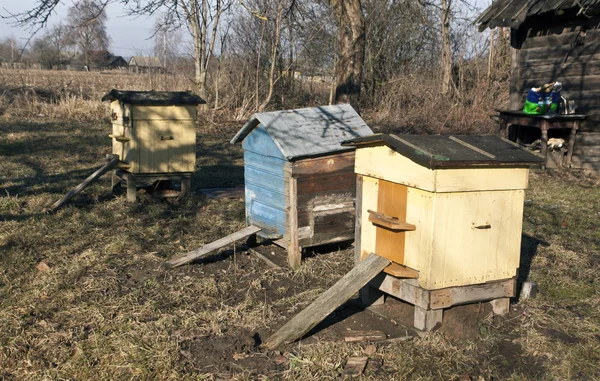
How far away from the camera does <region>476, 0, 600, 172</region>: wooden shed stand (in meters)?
11.2

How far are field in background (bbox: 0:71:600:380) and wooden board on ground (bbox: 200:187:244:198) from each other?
0.26m

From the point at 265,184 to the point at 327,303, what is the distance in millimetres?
2230

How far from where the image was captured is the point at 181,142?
836 cm

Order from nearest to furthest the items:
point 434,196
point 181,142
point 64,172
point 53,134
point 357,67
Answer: point 434,196 < point 181,142 < point 64,172 < point 357,67 < point 53,134

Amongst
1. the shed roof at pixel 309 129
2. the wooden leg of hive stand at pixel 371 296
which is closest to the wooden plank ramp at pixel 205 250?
the shed roof at pixel 309 129

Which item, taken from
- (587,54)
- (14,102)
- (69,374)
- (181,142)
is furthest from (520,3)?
(14,102)

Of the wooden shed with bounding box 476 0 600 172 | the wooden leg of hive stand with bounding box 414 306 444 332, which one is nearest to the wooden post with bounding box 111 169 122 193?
the wooden leg of hive stand with bounding box 414 306 444 332

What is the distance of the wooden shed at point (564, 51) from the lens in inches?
442

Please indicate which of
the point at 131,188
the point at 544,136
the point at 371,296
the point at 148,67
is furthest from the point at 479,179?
the point at 148,67

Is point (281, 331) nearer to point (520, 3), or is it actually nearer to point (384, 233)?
point (384, 233)

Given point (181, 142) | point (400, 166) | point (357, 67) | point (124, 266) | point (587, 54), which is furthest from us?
point (357, 67)

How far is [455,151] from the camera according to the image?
4.50 metres

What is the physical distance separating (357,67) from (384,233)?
7.78 m

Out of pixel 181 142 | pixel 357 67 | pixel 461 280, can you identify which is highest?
pixel 357 67
